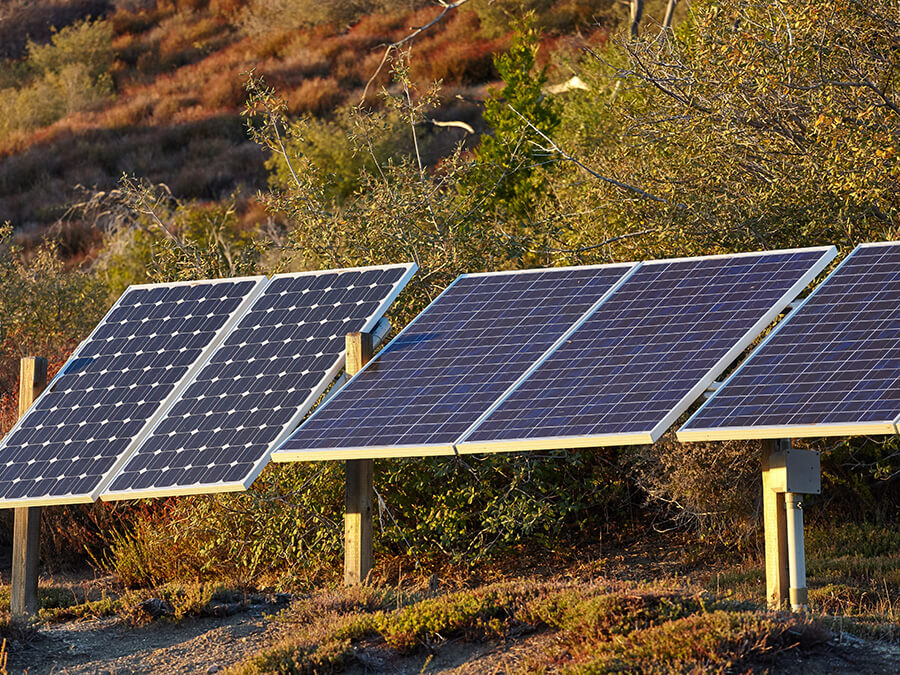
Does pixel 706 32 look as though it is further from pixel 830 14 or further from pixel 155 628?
pixel 155 628

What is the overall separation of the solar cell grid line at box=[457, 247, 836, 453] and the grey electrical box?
0.92m

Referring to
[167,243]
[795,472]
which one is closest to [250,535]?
[167,243]

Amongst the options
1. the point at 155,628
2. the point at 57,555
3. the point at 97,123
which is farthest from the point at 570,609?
the point at 97,123

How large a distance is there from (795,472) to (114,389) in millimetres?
7091

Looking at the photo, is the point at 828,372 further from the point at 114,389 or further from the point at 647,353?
the point at 114,389

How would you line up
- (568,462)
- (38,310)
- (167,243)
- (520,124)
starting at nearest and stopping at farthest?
(568,462), (167,243), (38,310), (520,124)

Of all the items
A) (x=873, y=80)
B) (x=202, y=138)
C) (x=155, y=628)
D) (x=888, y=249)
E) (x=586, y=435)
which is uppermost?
(x=202, y=138)

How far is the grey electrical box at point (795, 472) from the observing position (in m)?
10.5

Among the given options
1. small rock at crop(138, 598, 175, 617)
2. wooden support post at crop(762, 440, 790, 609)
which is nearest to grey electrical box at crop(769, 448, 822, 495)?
wooden support post at crop(762, 440, 790, 609)

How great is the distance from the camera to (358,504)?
39.6 ft

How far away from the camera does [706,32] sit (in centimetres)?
1670

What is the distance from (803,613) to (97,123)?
5259 centimetres

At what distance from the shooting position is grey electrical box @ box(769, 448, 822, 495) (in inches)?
415

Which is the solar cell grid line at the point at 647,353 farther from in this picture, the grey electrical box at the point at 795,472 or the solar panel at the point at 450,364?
the grey electrical box at the point at 795,472
